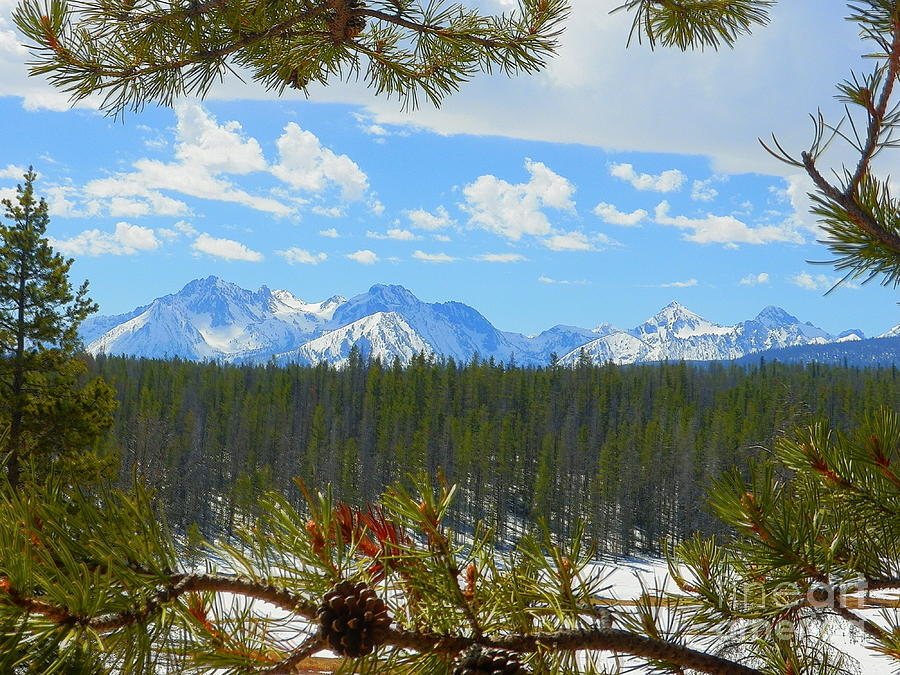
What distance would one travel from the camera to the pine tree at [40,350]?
1372 cm

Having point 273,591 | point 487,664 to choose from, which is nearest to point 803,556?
point 487,664

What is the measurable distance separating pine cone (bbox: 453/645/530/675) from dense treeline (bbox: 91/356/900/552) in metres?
49.1

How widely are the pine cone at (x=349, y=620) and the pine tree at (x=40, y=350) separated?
14.1 m

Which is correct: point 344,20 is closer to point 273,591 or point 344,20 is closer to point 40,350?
point 273,591

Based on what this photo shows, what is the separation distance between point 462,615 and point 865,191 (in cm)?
127

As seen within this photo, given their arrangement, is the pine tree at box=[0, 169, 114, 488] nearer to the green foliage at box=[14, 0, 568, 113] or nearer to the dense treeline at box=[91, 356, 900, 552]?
the green foliage at box=[14, 0, 568, 113]

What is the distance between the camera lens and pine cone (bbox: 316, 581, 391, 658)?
107cm

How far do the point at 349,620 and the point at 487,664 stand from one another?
27cm

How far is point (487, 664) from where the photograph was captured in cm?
116

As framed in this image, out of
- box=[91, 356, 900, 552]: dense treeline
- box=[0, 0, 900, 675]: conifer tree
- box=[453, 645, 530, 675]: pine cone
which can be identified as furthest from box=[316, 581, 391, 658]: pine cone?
box=[91, 356, 900, 552]: dense treeline

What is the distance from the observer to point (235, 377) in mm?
93438

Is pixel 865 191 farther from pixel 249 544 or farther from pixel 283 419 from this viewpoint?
pixel 283 419

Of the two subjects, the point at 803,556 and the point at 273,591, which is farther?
the point at 803,556

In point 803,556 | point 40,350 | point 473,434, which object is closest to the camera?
point 803,556
